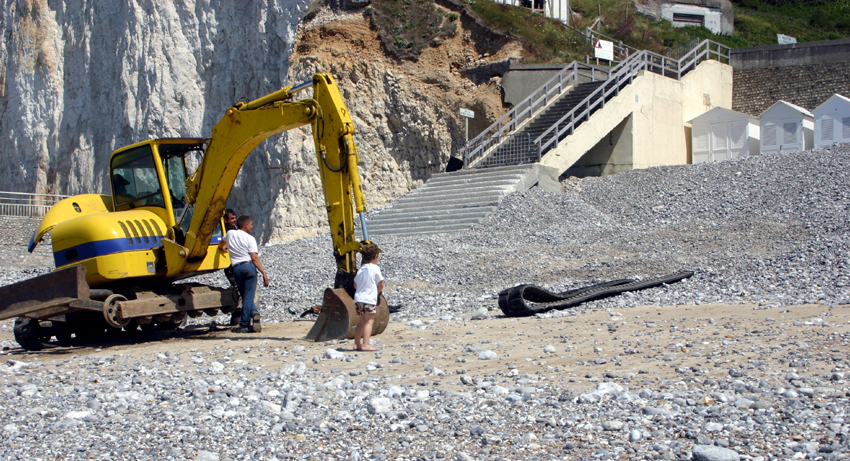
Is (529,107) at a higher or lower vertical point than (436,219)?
higher

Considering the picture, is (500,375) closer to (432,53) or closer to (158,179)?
(158,179)

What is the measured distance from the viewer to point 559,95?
2630cm

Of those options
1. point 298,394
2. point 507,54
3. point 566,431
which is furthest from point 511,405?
point 507,54

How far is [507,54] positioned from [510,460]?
2614cm

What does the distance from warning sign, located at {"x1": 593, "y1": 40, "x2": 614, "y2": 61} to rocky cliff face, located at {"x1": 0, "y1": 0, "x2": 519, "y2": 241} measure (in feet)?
10.6

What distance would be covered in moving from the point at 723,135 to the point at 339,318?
67.2 ft

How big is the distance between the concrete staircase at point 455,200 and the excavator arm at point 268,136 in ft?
31.2

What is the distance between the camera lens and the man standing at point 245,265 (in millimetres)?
9562

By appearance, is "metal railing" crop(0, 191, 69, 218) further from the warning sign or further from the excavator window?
the excavator window

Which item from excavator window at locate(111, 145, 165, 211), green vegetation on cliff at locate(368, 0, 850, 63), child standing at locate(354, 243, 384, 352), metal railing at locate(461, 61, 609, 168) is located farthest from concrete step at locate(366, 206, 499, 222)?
child standing at locate(354, 243, 384, 352)

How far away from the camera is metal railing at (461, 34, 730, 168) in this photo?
23.3 metres

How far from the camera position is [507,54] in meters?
28.8

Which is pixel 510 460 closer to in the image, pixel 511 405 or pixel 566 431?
pixel 566 431

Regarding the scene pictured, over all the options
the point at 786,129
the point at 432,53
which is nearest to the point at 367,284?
the point at 786,129
